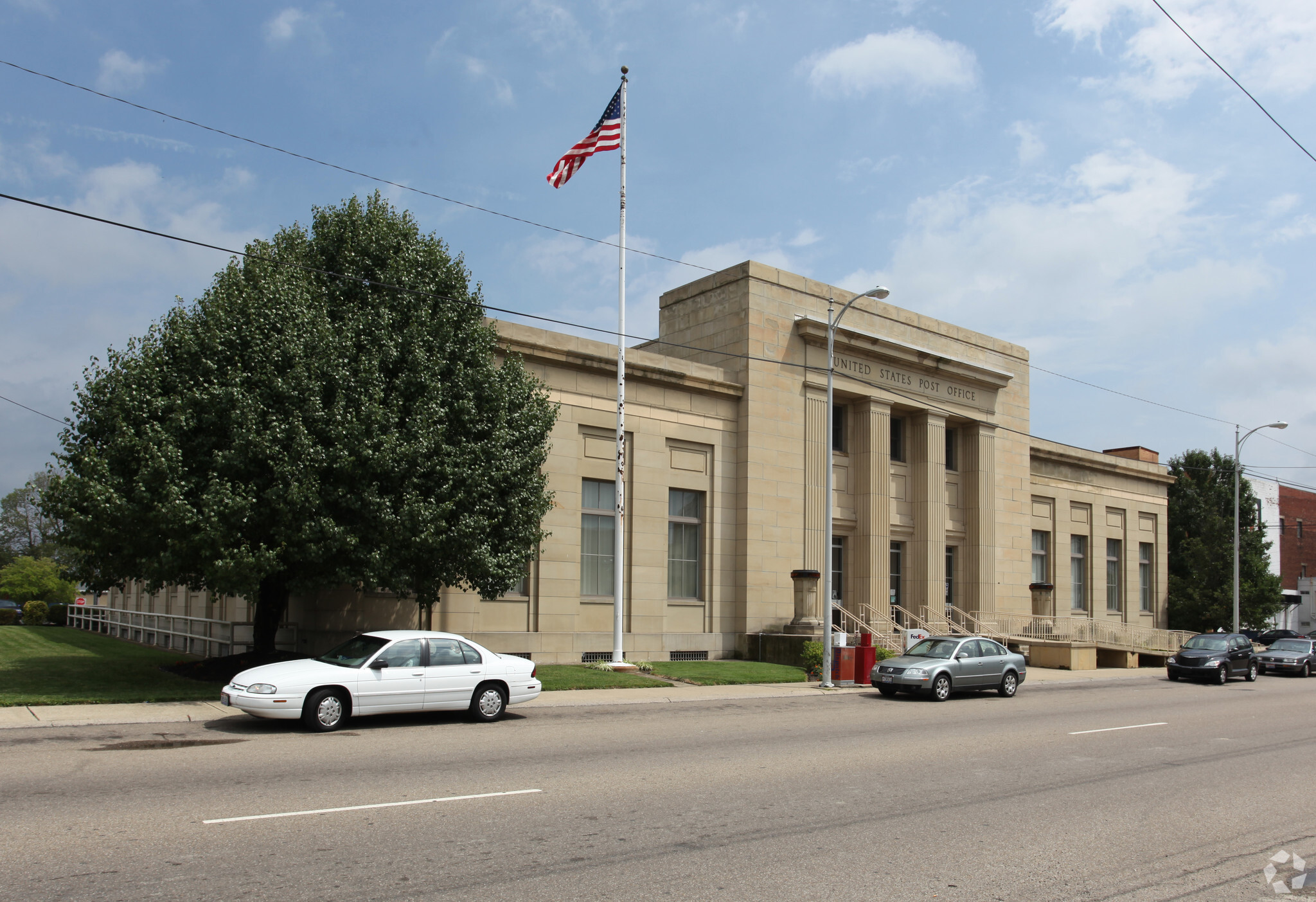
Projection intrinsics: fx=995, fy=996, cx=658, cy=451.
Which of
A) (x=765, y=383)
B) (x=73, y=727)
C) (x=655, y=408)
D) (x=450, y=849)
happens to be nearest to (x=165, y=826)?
(x=450, y=849)

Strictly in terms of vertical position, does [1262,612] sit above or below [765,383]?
below

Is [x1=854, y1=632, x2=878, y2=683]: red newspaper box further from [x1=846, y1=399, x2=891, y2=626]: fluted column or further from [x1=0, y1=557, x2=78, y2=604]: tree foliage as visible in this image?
[x1=0, y1=557, x2=78, y2=604]: tree foliage

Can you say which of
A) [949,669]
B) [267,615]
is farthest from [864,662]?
[267,615]

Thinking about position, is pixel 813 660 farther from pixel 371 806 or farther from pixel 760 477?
pixel 371 806

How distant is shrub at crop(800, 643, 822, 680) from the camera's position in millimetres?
25594

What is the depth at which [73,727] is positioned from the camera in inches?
548

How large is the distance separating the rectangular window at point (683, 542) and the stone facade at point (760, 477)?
0.06 metres

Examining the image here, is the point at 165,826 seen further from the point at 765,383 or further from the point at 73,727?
the point at 765,383

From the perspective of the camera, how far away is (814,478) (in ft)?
101

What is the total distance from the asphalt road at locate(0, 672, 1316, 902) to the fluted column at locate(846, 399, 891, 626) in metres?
16.7

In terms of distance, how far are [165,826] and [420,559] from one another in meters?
10.9

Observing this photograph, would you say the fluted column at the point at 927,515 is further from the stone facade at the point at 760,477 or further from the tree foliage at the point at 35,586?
the tree foliage at the point at 35,586

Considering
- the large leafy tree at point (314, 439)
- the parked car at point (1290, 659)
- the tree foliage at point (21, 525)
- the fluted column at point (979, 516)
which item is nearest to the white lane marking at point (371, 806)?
the large leafy tree at point (314, 439)

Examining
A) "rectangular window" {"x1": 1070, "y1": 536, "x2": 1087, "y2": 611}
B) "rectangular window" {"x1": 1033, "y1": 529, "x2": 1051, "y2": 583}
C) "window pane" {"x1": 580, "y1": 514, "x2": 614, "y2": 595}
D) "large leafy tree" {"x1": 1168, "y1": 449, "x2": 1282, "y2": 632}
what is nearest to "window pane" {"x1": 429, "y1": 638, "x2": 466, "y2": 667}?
"window pane" {"x1": 580, "y1": 514, "x2": 614, "y2": 595}
